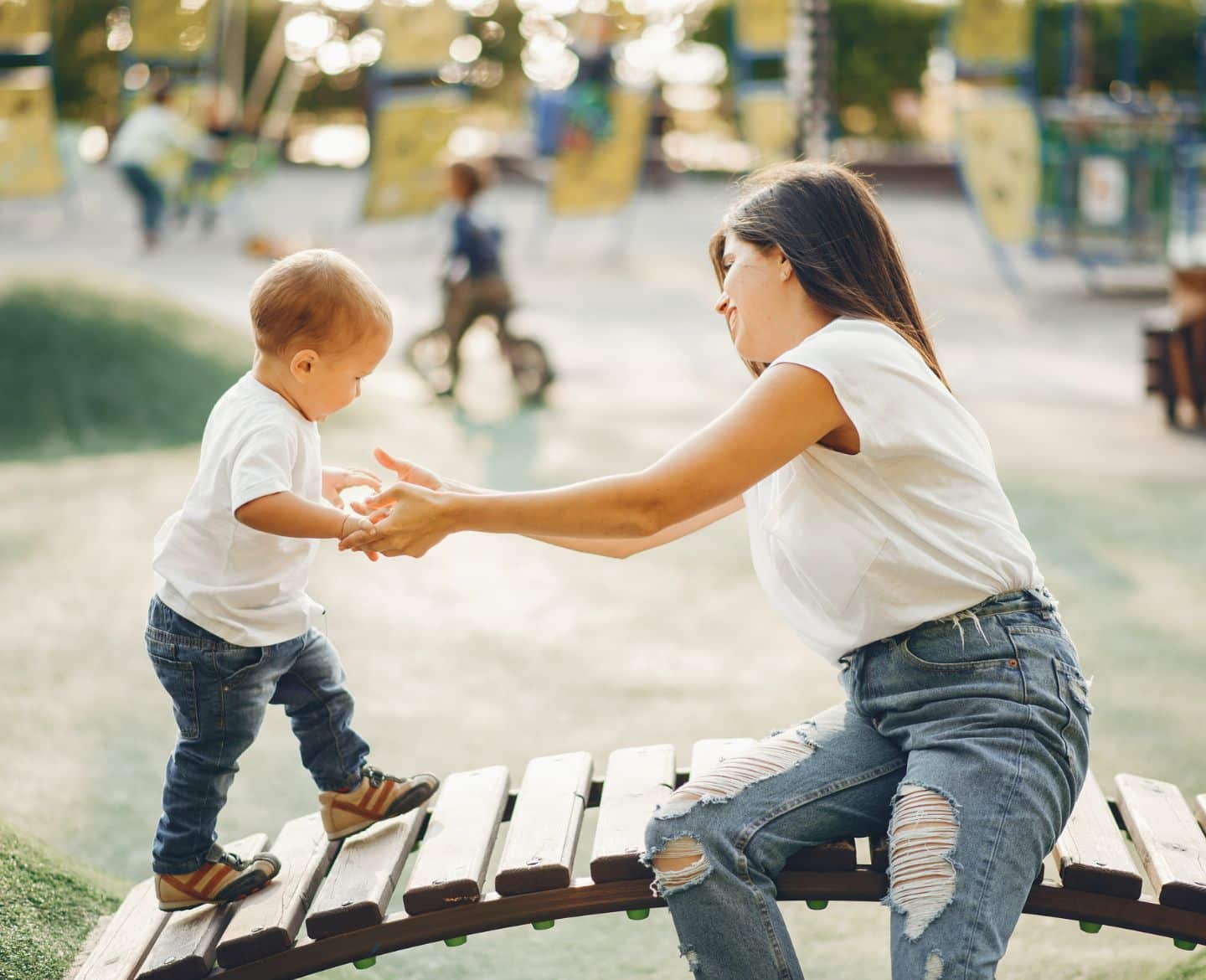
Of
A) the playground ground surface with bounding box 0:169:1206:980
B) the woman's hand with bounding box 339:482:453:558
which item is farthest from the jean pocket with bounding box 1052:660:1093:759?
the woman's hand with bounding box 339:482:453:558

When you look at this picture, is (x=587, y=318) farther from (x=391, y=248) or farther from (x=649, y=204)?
(x=649, y=204)

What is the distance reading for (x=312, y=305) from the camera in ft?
7.83

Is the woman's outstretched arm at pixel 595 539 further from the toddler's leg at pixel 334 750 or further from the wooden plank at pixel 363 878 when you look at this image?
the wooden plank at pixel 363 878

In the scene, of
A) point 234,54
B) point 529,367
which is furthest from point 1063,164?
point 234,54

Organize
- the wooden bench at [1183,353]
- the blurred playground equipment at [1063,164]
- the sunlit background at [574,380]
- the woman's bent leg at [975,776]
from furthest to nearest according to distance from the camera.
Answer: the blurred playground equipment at [1063,164] → the wooden bench at [1183,353] → the sunlit background at [574,380] → the woman's bent leg at [975,776]

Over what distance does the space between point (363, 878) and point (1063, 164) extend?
1163 centimetres

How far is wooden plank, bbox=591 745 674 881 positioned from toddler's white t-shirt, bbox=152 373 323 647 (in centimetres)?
68

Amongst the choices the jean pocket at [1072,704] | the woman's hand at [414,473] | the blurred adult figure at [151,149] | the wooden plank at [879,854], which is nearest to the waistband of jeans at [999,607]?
the jean pocket at [1072,704]

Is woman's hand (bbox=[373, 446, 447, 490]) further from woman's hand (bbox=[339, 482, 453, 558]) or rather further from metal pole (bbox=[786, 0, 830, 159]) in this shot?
metal pole (bbox=[786, 0, 830, 159])

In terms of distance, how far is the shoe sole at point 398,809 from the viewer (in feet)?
9.04

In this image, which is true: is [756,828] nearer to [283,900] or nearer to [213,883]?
[283,900]

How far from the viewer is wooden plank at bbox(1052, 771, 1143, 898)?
2320 millimetres

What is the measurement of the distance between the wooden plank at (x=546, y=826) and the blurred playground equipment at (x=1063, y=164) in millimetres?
10527

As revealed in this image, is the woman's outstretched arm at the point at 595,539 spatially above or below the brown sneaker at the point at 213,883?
above
